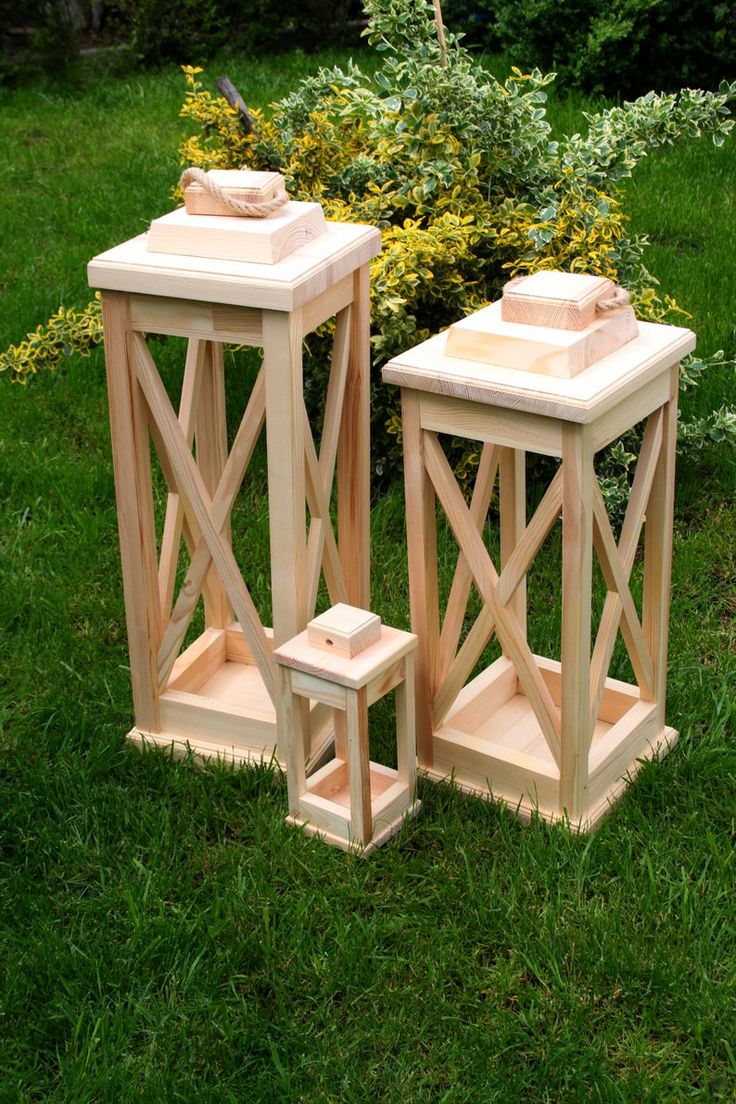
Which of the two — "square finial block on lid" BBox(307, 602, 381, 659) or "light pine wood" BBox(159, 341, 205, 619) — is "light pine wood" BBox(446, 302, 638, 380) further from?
"light pine wood" BBox(159, 341, 205, 619)

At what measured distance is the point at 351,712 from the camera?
7.89 ft

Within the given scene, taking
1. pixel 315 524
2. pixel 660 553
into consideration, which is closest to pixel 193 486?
pixel 315 524

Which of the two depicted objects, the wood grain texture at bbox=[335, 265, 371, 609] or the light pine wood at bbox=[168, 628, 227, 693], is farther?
the light pine wood at bbox=[168, 628, 227, 693]

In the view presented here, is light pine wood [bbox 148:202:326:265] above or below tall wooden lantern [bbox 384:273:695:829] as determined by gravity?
above

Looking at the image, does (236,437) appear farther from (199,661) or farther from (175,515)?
(199,661)

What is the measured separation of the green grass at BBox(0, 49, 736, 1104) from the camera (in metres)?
2.10

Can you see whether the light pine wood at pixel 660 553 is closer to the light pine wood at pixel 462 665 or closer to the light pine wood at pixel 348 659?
the light pine wood at pixel 462 665

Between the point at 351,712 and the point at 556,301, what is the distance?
2.64 ft

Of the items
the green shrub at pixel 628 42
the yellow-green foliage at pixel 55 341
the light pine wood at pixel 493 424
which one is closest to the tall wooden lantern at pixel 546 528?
the light pine wood at pixel 493 424

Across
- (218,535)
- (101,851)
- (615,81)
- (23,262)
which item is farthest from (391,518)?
(615,81)

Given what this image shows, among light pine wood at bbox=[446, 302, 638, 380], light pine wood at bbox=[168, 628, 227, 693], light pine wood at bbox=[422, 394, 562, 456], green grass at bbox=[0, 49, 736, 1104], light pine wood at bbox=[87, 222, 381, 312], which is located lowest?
green grass at bbox=[0, 49, 736, 1104]

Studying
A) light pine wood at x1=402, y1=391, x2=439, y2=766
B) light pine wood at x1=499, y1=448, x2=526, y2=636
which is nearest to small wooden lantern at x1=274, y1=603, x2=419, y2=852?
light pine wood at x1=402, y1=391, x2=439, y2=766

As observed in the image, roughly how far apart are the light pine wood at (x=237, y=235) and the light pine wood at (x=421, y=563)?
0.35 meters

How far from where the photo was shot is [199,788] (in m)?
2.69
